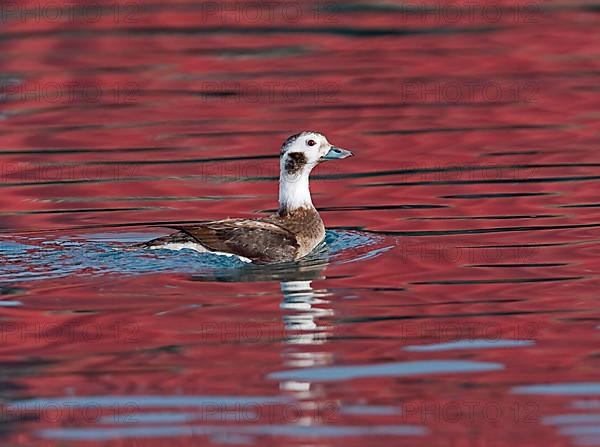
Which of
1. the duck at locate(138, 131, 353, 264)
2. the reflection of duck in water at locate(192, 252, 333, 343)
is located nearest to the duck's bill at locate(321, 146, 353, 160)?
the duck at locate(138, 131, 353, 264)

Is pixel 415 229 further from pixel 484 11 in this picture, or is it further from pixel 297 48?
pixel 484 11

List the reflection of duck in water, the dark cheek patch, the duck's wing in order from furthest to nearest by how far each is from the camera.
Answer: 1. the dark cheek patch
2. the duck's wing
3. the reflection of duck in water

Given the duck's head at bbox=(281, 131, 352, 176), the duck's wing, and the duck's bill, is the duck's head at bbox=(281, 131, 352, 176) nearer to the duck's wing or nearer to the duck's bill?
the duck's bill

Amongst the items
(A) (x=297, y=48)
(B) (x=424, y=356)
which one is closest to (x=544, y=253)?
(B) (x=424, y=356)

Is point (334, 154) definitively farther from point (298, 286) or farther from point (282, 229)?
point (298, 286)

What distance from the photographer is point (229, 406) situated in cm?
936

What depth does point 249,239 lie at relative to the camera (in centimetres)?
1304

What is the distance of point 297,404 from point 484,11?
1892cm

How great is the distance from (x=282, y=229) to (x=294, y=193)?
58 centimetres

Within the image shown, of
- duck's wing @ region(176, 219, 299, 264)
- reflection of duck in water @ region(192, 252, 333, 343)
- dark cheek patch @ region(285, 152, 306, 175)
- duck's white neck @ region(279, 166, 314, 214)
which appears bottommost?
reflection of duck in water @ region(192, 252, 333, 343)

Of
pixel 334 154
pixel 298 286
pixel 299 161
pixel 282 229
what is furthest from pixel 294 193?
pixel 298 286

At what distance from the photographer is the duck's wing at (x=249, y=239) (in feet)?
42.6

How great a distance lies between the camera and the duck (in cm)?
1301

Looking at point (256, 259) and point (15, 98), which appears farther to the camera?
point (15, 98)
